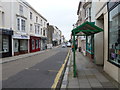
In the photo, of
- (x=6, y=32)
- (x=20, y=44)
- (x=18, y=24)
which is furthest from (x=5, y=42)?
(x=18, y=24)

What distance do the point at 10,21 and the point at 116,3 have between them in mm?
14775

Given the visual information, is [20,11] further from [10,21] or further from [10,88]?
[10,88]

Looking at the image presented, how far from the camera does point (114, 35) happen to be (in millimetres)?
5531

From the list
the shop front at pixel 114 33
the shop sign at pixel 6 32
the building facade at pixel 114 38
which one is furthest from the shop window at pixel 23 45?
the shop front at pixel 114 33

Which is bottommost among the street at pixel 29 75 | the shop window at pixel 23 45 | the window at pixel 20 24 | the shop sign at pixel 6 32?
the street at pixel 29 75

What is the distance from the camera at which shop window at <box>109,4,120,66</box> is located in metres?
5.14

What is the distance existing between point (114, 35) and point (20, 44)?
55.8 feet

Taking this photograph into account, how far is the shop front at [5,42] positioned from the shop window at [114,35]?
1309 centimetres

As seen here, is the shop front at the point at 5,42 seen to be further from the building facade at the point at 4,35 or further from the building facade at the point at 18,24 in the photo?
the building facade at the point at 18,24

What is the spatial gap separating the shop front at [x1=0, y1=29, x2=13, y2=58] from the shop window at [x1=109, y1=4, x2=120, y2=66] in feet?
42.9

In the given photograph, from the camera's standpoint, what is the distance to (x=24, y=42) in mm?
20828

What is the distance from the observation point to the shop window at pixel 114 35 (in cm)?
514

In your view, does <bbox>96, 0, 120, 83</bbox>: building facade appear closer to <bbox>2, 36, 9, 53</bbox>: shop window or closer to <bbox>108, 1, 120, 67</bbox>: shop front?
A: <bbox>108, 1, 120, 67</bbox>: shop front

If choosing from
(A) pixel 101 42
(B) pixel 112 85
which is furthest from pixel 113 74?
(A) pixel 101 42
